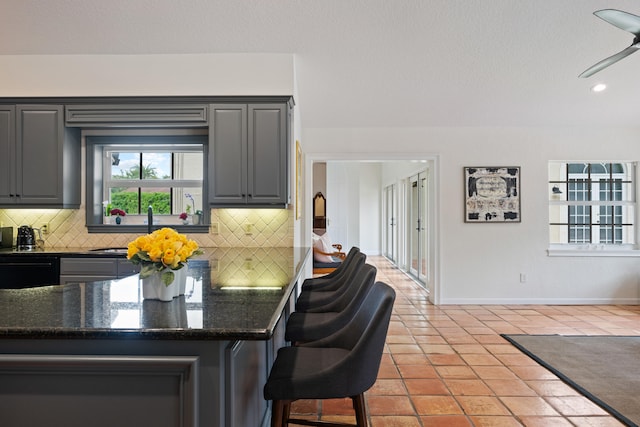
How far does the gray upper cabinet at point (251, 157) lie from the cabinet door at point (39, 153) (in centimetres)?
144

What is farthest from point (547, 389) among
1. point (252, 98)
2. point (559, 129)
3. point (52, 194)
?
point (52, 194)

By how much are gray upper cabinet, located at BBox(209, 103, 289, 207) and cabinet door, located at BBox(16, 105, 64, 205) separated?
144cm

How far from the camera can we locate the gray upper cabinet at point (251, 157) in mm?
3633

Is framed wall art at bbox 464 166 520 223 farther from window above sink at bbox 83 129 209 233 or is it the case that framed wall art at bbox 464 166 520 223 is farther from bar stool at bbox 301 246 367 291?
window above sink at bbox 83 129 209 233

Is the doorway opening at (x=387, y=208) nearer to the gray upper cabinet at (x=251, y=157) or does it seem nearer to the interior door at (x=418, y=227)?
the interior door at (x=418, y=227)

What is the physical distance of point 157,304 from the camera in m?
1.41

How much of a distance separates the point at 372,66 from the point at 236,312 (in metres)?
3.34

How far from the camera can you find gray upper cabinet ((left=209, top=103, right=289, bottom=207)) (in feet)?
11.9

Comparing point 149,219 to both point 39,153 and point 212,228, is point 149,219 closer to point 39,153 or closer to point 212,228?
point 212,228

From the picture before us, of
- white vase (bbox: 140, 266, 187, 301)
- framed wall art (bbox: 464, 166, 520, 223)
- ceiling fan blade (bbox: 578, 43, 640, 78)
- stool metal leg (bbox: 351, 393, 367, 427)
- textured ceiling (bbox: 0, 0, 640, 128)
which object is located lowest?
stool metal leg (bbox: 351, 393, 367, 427)

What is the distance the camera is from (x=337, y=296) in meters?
2.54

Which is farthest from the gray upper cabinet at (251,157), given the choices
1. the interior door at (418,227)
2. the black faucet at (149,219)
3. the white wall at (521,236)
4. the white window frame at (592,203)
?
the white window frame at (592,203)

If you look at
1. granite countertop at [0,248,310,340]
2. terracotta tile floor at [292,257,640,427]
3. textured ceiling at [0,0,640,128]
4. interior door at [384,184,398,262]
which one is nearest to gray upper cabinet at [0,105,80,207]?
textured ceiling at [0,0,640,128]

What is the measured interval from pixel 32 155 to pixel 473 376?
4276 mm
